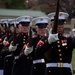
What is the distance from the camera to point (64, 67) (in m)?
7.15

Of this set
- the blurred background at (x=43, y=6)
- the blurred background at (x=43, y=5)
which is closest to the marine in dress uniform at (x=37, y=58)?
the blurred background at (x=43, y=6)

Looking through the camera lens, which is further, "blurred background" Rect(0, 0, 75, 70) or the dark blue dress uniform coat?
"blurred background" Rect(0, 0, 75, 70)

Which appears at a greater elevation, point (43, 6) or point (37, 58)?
point (37, 58)

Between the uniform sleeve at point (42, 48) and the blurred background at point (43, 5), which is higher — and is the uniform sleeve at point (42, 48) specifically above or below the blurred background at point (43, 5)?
above

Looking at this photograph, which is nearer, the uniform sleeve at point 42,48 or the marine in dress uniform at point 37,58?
the uniform sleeve at point 42,48

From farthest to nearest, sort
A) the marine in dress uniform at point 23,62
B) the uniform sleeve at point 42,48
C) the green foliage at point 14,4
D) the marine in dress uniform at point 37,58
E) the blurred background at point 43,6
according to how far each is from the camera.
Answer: the green foliage at point 14,4, the blurred background at point 43,6, the marine in dress uniform at point 23,62, the marine in dress uniform at point 37,58, the uniform sleeve at point 42,48

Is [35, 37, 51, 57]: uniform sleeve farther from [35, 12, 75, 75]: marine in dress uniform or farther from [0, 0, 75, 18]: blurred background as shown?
[0, 0, 75, 18]: blurred background

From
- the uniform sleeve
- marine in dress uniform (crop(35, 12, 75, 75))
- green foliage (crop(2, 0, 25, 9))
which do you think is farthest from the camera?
green foliage (crop(2, 0, 25, 9))

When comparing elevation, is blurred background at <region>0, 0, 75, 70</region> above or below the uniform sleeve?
below

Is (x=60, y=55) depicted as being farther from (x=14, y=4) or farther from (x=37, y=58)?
(x=14, y=4)

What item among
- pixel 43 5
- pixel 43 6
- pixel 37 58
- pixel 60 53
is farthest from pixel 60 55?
pixel 43 5

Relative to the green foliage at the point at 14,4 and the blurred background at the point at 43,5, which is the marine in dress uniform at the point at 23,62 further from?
the green foliage at the point at 14,4

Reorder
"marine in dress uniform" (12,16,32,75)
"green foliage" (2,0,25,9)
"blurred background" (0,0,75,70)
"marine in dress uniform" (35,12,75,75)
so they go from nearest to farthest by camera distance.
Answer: "marine in dress uniform" (35,12,75,75) → "marine in dress uniform" (12,16,32,75) → "blurred background" (0,0,75,70) → "green foliage" (2,0,25,9)

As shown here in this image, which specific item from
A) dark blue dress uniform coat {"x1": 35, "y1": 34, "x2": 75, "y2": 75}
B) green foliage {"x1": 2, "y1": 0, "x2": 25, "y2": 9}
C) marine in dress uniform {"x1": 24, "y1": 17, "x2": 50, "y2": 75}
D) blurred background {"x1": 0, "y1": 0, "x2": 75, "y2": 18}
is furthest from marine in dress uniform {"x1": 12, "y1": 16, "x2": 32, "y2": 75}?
green foliage {"x1": 2, "y1": 0, "x2": 25, "y2": 9}
